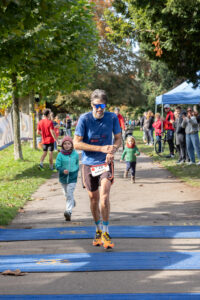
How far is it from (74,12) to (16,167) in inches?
226

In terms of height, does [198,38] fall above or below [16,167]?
above

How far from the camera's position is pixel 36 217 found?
303 inches

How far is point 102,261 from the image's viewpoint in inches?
183

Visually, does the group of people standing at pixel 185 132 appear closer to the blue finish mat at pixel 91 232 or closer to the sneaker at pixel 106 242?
the blue finish mat at pixel 91 232

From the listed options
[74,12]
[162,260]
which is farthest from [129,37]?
Result: [162,260]

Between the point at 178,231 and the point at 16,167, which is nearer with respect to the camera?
the point at 178,231

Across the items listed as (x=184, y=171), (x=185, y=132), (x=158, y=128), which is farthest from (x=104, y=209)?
(x=158, y=128)

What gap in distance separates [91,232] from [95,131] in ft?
5.34

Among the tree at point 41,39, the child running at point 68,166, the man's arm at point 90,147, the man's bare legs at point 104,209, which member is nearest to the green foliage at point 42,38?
the tree at point 41,39

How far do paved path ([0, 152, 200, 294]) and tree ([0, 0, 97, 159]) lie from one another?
2.82 m

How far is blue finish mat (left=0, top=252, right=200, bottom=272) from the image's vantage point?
173 inches

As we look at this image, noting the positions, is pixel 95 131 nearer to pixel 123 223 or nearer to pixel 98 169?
pixel 98 169

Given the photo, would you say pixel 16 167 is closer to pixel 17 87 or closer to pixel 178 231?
pixel 17 87
